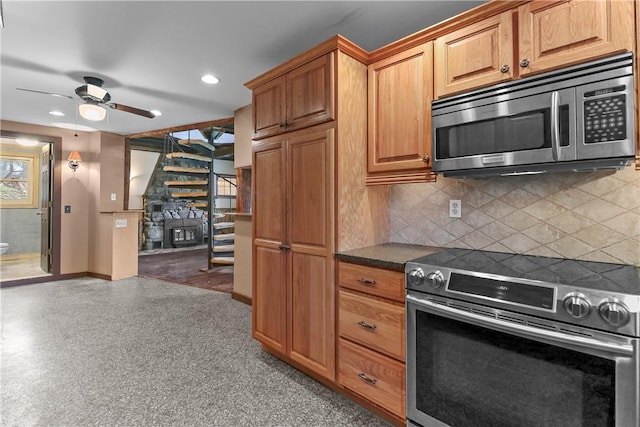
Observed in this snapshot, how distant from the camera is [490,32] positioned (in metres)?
1.61

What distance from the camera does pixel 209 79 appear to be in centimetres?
306

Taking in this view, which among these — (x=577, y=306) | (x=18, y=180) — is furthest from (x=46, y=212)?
(x=577, y=306)

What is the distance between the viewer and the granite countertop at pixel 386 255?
A: 1.69 m

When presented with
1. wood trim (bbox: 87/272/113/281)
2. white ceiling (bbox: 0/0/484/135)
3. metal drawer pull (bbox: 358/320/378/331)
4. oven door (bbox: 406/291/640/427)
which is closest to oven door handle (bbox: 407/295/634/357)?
oven door (bbox: 406/291/640/427)

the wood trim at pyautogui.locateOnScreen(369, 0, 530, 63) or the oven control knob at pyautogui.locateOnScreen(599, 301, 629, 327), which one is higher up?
the wood trim at pyautogui.locateOnScreen(369, 0, 530, 63)

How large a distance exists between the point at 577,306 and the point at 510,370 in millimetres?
387

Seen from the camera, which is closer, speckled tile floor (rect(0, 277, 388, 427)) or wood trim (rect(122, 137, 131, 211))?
speckled tile floor (rect(0, 277, 388, 427))

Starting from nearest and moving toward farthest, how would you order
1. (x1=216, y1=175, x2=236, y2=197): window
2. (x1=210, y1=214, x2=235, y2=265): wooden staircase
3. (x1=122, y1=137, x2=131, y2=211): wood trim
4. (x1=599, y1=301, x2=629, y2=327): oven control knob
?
(x1=599, y1=301, x2=629, y2=327): oven control knob
(x1=122, y1=137, x2=131, y2=211): wood trim
(x1=210, y1=214, x2=235, y2=265): wooden staircase
(x1=216, y1=175, x2=236, y2=197): window

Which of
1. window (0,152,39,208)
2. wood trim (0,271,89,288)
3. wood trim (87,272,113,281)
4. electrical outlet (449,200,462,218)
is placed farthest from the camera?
window (0,152,39,208)

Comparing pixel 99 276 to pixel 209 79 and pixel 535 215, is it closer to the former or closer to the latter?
pixel 209 79

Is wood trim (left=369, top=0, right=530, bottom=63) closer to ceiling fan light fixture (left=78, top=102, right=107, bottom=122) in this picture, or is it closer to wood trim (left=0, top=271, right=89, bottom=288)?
ceiling fan light fixture (left=78, top=102, right=107, bottom=122)

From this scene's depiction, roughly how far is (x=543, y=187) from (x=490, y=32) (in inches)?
35.1

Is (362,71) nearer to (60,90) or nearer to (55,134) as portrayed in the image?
(60,90)

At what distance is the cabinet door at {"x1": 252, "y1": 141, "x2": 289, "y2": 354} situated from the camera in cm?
227
